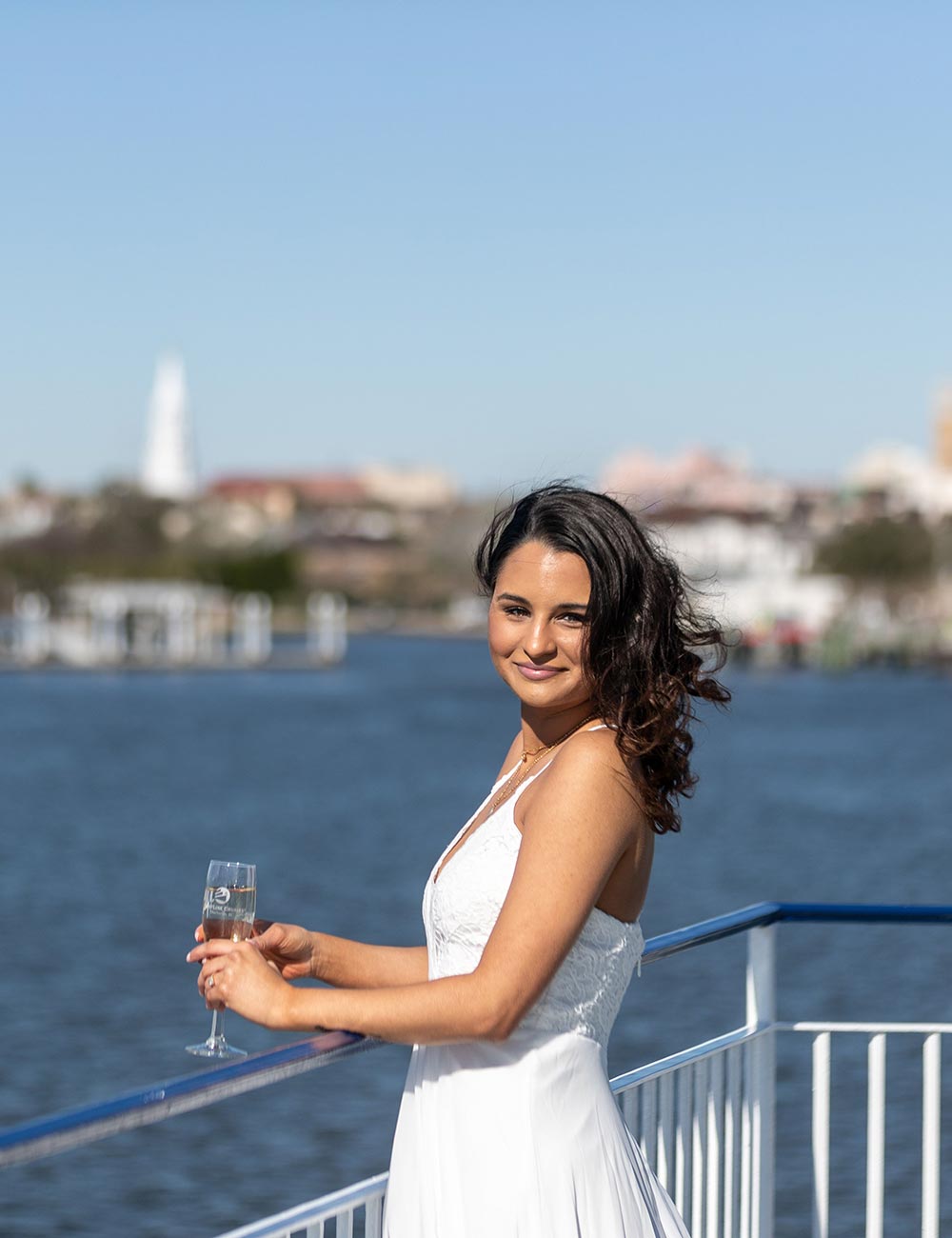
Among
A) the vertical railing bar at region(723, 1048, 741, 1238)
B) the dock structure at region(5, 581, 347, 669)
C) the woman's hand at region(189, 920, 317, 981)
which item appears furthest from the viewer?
the dock structure at region(5, 581, 347, 669)

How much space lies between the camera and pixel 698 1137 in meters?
3.41

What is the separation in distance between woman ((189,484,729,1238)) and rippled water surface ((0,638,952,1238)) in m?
0.47

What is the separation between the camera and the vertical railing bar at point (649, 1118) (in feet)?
10.6

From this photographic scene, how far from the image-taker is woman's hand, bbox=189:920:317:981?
2611 millimetres

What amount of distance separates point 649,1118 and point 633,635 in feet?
3.78

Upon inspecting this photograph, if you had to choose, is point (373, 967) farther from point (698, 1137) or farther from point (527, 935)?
point (698, 1137)

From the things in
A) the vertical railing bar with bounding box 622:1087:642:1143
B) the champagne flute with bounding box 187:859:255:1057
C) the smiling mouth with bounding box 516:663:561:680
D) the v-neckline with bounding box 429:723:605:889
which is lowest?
the vertical railing bar with bounding box 622:1087:642:1143

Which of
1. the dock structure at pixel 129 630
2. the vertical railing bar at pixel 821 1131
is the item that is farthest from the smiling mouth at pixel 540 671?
the dock structure at pixel 129 630

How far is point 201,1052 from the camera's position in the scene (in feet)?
7.99

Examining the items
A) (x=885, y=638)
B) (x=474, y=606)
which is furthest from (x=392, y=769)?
(x=474, y=606)

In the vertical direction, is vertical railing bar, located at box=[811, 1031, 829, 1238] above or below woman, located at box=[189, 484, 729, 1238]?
below

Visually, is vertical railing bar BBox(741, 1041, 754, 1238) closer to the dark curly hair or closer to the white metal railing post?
the white metal railing post

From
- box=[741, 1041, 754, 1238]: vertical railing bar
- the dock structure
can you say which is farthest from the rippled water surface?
the dock structure

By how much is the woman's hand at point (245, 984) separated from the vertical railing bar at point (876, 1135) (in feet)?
5.43
